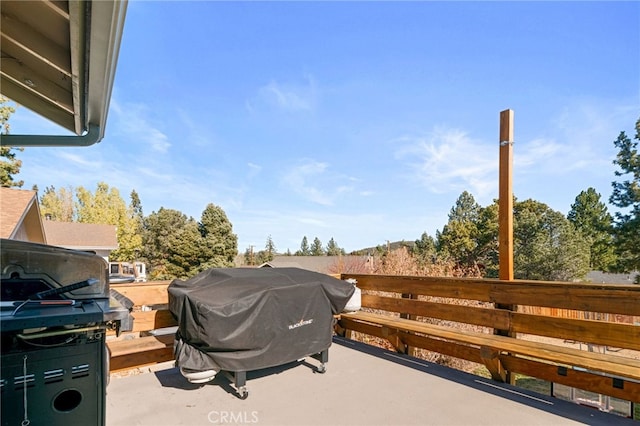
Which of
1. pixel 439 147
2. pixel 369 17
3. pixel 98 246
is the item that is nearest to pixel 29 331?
pixel 369 17

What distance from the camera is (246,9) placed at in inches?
196

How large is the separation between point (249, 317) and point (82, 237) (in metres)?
20.1

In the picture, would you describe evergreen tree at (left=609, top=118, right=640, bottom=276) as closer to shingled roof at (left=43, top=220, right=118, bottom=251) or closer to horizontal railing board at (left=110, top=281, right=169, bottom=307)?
horizontal railing board at (left=110, top=281, right=169, bottom=307)

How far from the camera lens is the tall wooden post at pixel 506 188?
10.3 ft

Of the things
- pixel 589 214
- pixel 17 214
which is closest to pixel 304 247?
pixel 589 214

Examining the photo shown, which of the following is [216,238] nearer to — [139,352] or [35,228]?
[35,228]

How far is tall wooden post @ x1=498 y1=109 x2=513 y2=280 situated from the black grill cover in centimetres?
165

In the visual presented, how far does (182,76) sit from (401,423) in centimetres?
726

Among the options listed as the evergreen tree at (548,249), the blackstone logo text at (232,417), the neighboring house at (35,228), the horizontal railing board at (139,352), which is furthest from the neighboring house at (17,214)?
the evergreen tree at (548,249)

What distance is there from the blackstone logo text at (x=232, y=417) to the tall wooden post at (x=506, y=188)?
8.18 ft

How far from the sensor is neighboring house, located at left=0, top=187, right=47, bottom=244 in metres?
6.97

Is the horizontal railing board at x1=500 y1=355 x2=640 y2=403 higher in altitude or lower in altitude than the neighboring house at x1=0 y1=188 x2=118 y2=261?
lower

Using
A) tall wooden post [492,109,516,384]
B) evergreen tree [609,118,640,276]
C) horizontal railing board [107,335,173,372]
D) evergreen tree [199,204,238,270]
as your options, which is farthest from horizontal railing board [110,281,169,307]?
evergreen tree [609,118,640,276]

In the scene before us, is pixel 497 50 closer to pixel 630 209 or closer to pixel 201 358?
pixel 201 358
